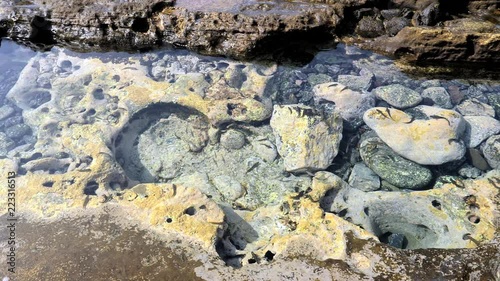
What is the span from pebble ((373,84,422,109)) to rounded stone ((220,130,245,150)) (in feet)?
7.36

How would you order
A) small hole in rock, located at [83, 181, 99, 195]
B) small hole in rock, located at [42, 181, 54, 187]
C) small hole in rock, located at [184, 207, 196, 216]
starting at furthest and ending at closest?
small hole in rock, located at [42, 181, 54, 187] → small hole in rock, located at [83, 181, 99, 195] → small hole in rock, located at [184, 207, 196, 216]

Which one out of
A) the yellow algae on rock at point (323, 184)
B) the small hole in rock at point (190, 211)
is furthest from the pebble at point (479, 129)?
the small hole in rock at point (190, 211)

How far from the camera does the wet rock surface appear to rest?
354 centimetres

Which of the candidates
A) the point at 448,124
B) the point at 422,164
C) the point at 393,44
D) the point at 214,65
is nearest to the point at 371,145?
the point at 422,164

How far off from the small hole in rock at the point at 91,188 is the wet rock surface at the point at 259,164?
17mm

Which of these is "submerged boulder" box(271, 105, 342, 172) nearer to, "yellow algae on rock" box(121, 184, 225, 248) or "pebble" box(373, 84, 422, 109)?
"pebble" box(373, 84, 422, 109)

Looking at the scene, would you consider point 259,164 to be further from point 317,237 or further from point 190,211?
point 317,237

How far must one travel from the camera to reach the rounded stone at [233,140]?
17.8 feet

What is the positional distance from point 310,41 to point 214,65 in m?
1.67

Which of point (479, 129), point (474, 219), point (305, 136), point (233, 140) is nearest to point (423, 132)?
point (479, 129)

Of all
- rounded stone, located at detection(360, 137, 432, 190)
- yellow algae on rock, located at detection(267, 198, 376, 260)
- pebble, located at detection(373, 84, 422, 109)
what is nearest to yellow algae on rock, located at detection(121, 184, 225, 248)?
yellow algae on rock, located at detection(267, 198, 376, 260)

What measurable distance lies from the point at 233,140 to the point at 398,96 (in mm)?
2632

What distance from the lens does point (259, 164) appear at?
5.20 metres

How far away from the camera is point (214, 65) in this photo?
6008mm
